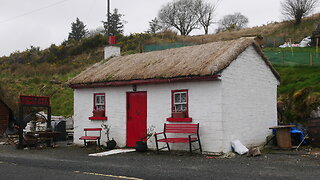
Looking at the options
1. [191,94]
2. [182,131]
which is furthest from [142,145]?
[191,94]

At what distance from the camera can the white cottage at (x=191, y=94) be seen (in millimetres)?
11953

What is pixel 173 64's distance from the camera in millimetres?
13602

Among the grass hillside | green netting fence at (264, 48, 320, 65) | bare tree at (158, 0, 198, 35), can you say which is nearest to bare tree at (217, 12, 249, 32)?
bare tree at (158, 0, 198, 35)

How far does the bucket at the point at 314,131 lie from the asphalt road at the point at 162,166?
1097 millimetres

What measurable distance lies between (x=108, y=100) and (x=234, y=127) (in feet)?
17.6

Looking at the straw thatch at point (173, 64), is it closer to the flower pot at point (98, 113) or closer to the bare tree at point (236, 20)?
the flower pot at point (98, 113)

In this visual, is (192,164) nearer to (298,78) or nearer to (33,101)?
(33,101)

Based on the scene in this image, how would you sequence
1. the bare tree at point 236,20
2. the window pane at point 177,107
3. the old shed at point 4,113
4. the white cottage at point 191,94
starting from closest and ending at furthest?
the white cottage at point 191,94, the window pane at point 177,107, the old shed at point 4,113, the bare tree at point 236,20

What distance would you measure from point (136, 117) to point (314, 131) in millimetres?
6398

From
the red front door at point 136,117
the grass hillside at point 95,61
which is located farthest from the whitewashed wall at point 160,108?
the grass hillside at point 95,61

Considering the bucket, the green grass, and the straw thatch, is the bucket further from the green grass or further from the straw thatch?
the green grass

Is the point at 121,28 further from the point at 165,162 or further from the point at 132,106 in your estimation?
the point at 165,162

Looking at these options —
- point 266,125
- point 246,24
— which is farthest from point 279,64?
point 246,24

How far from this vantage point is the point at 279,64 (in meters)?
24.0
